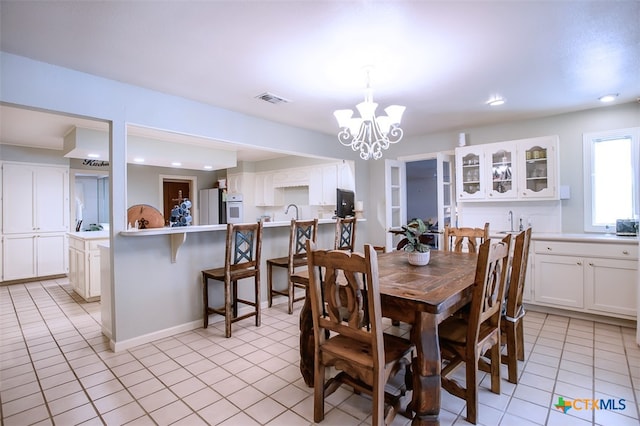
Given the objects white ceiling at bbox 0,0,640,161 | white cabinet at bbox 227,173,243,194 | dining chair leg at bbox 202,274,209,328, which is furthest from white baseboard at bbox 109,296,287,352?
white cabinet at bbox 227,173,243,194

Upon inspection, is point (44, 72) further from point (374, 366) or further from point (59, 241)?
point (59, 241)

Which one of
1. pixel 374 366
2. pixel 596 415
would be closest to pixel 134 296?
pixel 374 366

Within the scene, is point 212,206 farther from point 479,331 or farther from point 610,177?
point 610,177

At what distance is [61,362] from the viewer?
8.43 feet

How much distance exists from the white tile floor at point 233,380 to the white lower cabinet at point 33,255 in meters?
2.58

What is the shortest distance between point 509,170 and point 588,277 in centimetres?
147

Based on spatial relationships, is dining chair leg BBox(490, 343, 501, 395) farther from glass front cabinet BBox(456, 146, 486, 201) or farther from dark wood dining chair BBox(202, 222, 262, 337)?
glass front cabinet BBox(456, 146, 486, 201)

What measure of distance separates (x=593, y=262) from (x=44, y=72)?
5.22m

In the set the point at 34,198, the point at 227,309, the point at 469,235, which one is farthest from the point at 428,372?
the point at 34,198

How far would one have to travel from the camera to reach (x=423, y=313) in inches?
61.2

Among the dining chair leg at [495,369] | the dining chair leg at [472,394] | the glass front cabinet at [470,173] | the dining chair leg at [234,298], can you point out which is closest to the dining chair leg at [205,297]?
the dining chair leg at [234,298]

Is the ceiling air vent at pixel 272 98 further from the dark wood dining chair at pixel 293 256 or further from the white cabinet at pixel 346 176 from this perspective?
the white cabinet at pixel 346 176

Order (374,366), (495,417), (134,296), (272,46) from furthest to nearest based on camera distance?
1. (134,296)
2. (272,46)
3. (495,417)
4. (374,366)

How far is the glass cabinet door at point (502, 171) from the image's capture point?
3988 millimetres
